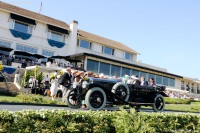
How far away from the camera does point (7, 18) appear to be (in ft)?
105

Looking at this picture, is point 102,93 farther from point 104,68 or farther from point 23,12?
point 23,12

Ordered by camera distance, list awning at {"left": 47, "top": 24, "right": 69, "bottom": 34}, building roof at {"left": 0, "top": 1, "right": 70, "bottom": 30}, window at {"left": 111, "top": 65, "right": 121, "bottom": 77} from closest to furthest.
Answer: building roof at {"left": 0, "top": 1, "right": 70, "bottom": 30}
window at {"left": 111, "top": 65, "right": 121, "bottom": 77}
awning at {"left": 47, "top": 24, "right": 69, "bottom": 34}

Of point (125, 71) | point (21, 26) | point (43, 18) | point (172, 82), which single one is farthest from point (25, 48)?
point (172, 82)

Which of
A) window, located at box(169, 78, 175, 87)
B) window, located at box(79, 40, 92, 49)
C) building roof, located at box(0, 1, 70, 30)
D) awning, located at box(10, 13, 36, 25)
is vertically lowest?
window, located at box(169, 78, 175, 87)

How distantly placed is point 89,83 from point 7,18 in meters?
27.2

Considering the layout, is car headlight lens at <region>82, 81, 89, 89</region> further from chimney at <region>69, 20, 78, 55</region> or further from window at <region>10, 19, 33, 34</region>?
chimney at <region>69, 20, 78, 55</region>

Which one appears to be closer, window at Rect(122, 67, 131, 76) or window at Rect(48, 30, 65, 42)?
window at Rect(122, 67, 131, 76)

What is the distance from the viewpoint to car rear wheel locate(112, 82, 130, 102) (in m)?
9.31

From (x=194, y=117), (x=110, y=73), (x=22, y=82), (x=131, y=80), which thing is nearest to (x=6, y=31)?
(x=22, y=82)

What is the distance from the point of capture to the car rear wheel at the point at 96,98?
28.7 ft

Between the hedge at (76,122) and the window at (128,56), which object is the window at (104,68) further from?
the hedge at (76,122)

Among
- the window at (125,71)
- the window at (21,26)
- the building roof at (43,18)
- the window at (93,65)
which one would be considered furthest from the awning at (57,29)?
the window at (125,71)

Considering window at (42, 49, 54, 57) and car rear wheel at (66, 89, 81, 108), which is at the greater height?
window at (42, 49, 54, 57)

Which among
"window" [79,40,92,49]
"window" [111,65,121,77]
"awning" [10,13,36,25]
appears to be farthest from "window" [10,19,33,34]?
"window" [111,65,121,77]
